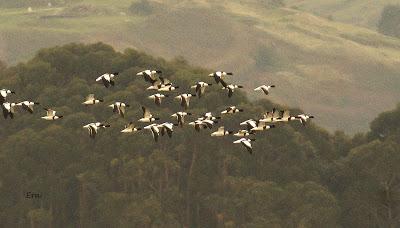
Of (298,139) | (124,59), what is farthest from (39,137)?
(298,139)

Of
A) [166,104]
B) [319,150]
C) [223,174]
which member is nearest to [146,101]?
[166,104]

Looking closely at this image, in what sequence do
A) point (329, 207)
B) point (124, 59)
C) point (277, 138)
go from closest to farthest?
point (329, 207) < point (277, 138) < point (124, 59)

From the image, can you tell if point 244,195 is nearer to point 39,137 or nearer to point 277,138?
point 277,138

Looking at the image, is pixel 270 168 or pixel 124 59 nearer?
pixel 270 168

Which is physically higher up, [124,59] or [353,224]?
[124,59]

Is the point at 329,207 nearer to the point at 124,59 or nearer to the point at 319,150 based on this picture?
the point at 319,150

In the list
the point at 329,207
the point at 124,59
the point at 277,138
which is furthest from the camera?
the point at 124,59
